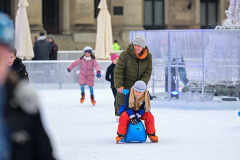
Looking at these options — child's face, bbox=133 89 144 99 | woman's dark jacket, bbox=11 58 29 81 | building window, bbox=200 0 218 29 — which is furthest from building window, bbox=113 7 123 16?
woman's dark jacket, bbox=11 58 29 81

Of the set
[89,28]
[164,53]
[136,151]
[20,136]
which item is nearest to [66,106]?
[164,53]

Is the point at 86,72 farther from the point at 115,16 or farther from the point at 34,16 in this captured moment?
the point at 115,16

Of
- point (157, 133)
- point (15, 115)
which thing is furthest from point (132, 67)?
point (15, 115)

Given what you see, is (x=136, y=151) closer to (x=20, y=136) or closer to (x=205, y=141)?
(x=205, y=141)

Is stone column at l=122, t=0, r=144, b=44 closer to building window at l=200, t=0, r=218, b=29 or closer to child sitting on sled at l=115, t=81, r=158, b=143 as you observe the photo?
building window at l=200, t=0, r=218, b=29

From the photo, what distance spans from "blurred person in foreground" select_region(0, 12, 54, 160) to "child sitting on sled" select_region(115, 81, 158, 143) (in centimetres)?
563

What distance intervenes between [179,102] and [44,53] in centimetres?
869

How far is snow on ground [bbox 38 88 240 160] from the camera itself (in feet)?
23.8

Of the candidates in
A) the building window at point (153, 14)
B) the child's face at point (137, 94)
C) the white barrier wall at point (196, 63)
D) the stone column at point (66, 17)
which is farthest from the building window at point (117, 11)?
the child's face at point (137, 94)

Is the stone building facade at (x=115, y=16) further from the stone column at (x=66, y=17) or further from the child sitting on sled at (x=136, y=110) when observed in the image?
the child sitting on sled at (x=136, y=110)

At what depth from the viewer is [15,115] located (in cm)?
190

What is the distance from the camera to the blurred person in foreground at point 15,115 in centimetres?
188

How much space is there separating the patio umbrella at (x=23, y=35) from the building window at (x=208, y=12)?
17.7m

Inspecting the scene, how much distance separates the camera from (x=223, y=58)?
1391cm
